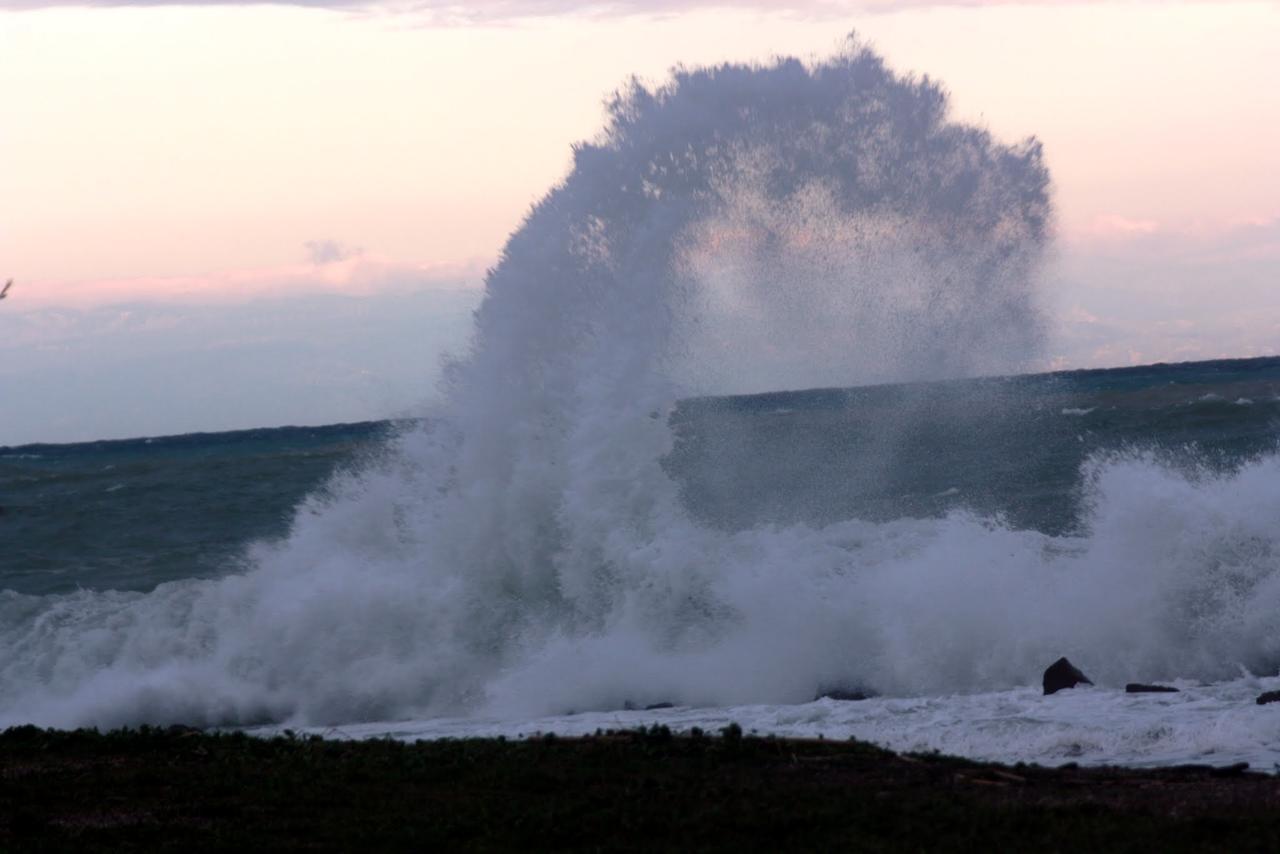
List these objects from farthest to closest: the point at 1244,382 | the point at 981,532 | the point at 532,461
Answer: the point at 1244,382 → the point at 532,461 → the point at 981,532

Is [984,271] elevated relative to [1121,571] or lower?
elevated

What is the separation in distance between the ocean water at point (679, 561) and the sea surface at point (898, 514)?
4.5 inches

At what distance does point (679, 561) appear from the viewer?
24.9m

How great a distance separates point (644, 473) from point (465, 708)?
5.49 metres

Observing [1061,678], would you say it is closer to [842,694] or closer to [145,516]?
[842,694]

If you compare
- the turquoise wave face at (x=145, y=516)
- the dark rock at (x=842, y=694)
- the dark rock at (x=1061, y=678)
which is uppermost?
the turquoise wave face at (x=145, y=516)

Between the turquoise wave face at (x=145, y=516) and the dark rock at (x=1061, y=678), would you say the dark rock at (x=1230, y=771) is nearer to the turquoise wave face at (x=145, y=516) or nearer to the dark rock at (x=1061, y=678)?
the dark rock at (x=1061, y=678)

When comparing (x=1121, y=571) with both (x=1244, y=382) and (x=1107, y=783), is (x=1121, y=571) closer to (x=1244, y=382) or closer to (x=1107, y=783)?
(x=1107, y=783)

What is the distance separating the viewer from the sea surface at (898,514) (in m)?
16.7

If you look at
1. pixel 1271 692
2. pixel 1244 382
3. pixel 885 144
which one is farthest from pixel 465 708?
pixel 1244 382

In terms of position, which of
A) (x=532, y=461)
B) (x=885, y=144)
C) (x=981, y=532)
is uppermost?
(x=885, y=144)

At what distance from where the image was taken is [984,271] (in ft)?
99.0

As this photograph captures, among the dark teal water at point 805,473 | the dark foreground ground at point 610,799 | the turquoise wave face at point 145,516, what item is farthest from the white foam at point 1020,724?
the turquoise wave face at point 145,516

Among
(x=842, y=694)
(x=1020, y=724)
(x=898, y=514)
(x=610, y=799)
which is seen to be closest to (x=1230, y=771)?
(x=1020, y=724)
